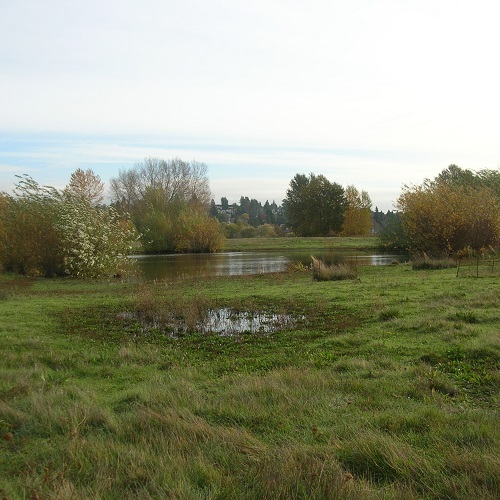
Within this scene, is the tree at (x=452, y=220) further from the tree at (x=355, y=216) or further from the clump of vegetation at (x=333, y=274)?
the tree at (x=355, y=216)

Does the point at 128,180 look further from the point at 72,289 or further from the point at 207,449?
the point at 207,449

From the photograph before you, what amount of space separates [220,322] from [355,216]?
67.6 meters

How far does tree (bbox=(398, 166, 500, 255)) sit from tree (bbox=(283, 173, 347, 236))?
3984cm

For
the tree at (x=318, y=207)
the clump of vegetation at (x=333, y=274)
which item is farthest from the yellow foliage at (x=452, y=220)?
the tree at (x=318, y=207)

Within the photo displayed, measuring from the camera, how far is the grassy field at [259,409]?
387 cm

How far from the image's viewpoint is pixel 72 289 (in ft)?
75.9

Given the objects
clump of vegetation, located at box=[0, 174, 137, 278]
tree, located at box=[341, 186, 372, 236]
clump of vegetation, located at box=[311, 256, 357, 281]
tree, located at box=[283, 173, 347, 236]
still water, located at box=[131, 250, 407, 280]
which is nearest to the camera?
clump of vegetation, located at box=[311, 256, 357, 281]

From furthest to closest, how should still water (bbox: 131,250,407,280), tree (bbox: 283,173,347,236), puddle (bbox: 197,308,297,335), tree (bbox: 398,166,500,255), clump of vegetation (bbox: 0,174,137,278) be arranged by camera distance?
tree (bbox: 283,173,347,236) < tree (bbox: 398,166,500,255) < still water (bbox: 131,250,407,280) < clump of vegetation (bbox: 0,174,137,278) < puddle (bbox: 197,308,297,335)

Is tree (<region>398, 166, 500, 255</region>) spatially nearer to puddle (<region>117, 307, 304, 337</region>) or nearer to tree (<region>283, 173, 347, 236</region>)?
puddle (<region>117, 307, 304, 337</region>)

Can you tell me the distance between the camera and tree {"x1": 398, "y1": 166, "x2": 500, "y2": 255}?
33.3m

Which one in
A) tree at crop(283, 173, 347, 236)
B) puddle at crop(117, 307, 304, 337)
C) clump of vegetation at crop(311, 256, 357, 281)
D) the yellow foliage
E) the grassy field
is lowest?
puddle at crop(117, 307, 304, 337)

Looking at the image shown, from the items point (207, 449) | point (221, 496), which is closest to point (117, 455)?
point (207, 449)

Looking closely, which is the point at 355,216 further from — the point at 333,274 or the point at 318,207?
the point at 333,274

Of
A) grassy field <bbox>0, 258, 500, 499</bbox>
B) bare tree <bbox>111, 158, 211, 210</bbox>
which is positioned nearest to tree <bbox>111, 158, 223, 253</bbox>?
bare tree <bbox>111, 158, 211, 210</bbox>
